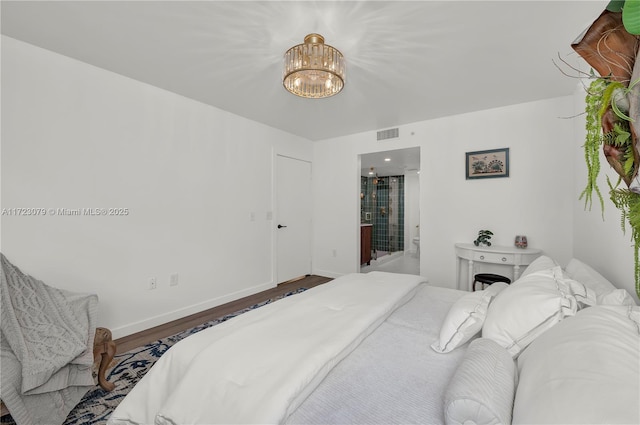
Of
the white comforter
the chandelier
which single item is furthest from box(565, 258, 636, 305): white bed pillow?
the chandelier

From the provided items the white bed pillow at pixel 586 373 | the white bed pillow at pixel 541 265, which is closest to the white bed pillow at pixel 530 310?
the white bed pillow at pixel 586 373

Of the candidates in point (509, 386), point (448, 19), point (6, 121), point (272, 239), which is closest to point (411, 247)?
point (272, 239)

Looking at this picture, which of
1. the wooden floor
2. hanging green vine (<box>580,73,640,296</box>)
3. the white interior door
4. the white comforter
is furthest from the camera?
the white interior door

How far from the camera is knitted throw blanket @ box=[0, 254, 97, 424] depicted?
1439 millimetres

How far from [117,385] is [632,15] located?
287 cm

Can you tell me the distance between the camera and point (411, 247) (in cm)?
739

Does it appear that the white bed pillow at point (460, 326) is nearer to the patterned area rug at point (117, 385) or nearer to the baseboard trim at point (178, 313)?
the patterned area rug at point (117, 385)

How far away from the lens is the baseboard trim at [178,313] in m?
2.66

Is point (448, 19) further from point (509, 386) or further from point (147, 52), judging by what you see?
point (147, 52)

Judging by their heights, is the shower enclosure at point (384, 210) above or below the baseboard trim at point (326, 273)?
above

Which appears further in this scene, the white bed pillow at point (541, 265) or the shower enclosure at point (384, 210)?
the shower enclosure at point (384, 210)

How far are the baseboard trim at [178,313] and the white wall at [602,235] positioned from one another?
11.6 ft

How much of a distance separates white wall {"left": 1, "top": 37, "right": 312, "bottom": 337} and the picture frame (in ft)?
9.42

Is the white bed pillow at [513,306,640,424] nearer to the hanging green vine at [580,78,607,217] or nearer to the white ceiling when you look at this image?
the hanging green vine at [580,78,607,217]
